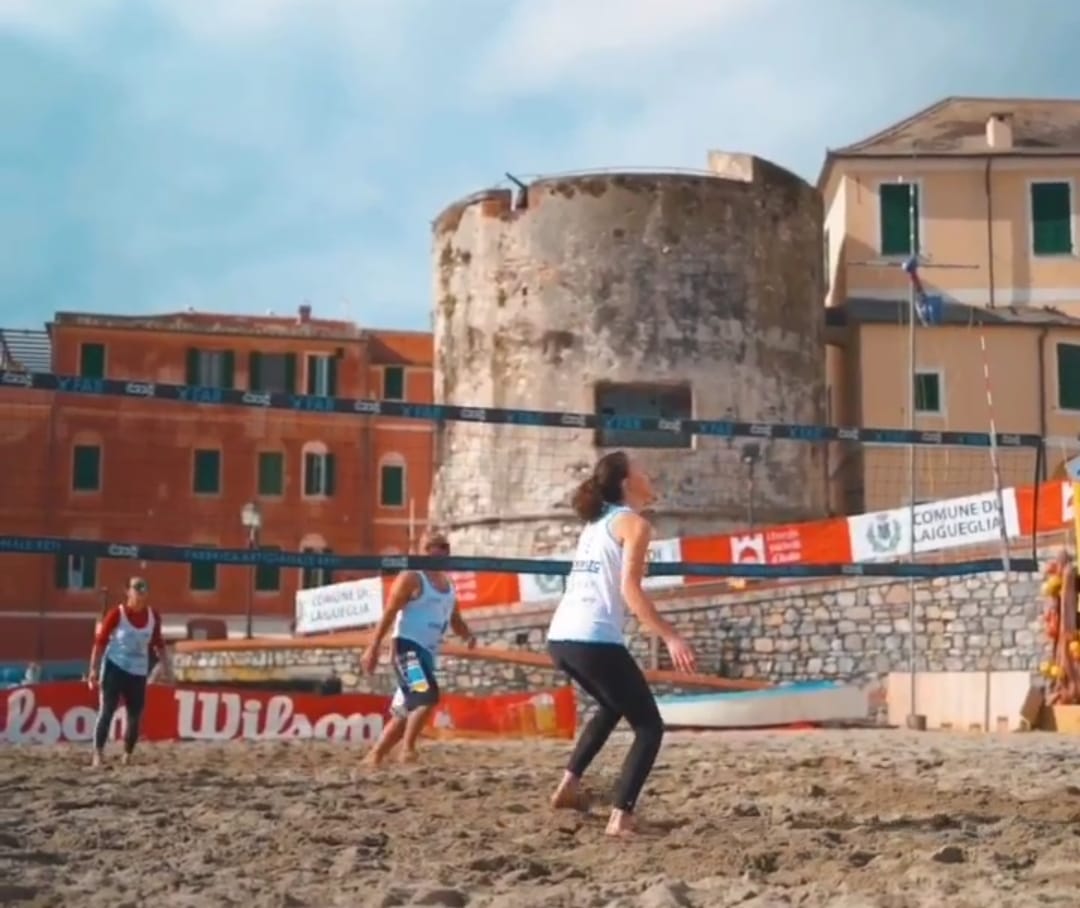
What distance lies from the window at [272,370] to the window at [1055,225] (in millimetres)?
20747

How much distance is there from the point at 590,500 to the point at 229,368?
41.0 metres

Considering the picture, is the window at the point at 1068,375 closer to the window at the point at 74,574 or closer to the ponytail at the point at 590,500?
the window at the point at 74,574

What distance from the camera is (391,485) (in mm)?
46312

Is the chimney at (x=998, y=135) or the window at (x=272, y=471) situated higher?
the chimney at (x=998, y=135)

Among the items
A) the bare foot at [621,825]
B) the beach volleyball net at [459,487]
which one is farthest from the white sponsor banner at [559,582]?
the bare foot at [621,825]

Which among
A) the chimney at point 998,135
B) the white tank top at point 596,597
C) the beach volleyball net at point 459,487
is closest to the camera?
the white tank top at point 596,597

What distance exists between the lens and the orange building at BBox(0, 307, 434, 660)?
4391cm

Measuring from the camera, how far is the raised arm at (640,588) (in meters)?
6.52

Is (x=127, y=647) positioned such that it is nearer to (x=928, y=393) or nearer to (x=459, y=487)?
(x=459, y=487)

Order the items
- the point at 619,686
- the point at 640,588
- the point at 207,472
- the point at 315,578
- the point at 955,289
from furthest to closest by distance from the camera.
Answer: the point at 207,472 < the point at 315,578 < the point at 955,289 < the point at 619,686 < the point at 640,588

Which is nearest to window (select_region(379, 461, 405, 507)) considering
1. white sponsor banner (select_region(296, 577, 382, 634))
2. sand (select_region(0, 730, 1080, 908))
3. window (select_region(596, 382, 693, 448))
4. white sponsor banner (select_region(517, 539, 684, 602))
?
white sponsor banner (select_region(296, 577, 382, 634))

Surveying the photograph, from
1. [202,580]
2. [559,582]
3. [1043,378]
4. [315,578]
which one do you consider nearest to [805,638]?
[559,582]

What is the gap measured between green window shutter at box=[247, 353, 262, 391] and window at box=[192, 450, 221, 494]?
2.73 metres

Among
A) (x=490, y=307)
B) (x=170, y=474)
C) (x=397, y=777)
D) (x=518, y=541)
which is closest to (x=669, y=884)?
(x=397, y=777)
